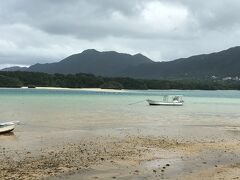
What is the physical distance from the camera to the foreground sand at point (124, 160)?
54.7 ft

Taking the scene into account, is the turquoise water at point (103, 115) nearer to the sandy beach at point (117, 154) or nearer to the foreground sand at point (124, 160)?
the sandy beach at point (117, 154)

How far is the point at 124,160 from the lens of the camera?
19812mm

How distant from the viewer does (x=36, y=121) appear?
41.5 meters

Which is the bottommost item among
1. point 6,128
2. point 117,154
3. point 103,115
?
point 103,115

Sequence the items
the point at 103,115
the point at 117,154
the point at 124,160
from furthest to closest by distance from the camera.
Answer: the point at 103,115 < the point at 117,154 < the point at 124,160

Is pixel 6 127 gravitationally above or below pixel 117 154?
above

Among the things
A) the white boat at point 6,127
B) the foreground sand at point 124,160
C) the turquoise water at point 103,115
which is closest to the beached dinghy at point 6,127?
the white boat at point 6,127

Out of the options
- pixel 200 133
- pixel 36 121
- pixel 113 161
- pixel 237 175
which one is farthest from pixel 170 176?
pixel 36 121

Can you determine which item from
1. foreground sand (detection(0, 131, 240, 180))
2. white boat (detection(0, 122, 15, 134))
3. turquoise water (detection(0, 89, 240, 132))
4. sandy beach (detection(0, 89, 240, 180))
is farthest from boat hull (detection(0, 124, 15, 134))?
foreground sand (detection(0, 131, 240, 180))

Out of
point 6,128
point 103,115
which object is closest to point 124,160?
point 6,128

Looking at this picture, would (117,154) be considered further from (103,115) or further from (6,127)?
(103,115)

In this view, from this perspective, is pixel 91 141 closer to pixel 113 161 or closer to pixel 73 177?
pixel 113 161

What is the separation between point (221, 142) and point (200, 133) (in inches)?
253

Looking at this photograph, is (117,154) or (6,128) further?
(6,128)
